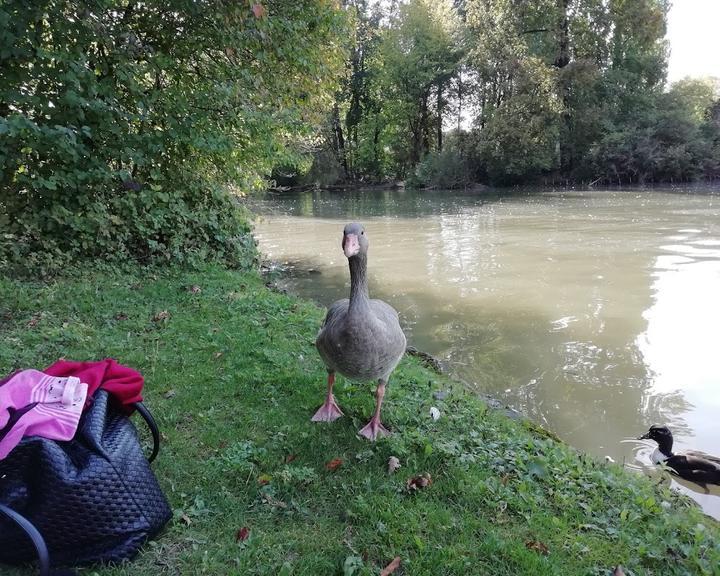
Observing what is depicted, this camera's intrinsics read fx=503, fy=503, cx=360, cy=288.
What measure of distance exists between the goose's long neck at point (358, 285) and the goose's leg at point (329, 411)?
0.83m

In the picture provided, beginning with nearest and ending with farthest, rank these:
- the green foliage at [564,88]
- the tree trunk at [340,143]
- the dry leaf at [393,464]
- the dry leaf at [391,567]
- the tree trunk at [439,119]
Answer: the dry leaf at [391,567] < the dry leaf at [393,464] < the green foliage at [564,88] < the tree trunk at [439,119] < the tree trunk at [340,143]

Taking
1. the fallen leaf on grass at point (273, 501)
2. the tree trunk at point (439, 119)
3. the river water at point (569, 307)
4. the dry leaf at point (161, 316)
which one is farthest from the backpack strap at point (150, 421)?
the tree trunk at point (439, 119)

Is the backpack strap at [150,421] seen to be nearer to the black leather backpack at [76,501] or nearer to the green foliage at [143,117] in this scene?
the black leather backpack at [76,501]

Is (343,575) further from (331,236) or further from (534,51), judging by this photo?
(534,51)

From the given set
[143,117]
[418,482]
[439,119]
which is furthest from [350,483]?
[439,119]

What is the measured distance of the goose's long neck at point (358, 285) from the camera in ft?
13.0

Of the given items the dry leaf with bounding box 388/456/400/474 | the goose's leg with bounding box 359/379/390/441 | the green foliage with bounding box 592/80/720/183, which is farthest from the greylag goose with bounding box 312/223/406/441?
the green foliage with bounding box 592/80/720/183

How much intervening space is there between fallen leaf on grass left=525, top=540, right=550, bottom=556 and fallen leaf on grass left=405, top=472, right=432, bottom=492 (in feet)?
2.50

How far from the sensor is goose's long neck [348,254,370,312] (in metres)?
3.97

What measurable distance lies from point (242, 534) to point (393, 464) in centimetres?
120

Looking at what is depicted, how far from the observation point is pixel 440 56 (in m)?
44.6

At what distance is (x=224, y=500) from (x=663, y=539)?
2863 mm

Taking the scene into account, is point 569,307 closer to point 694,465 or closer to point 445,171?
point 694,465

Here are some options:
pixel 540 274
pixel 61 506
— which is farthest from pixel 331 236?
pixel 61 506
